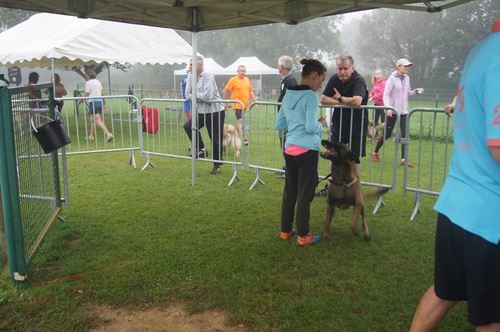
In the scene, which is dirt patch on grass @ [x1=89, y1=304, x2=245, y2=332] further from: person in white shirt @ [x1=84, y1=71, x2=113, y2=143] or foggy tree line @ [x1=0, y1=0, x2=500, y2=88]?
foggy tree line @ [x1=0, y1=0, x2=500, y2=88]

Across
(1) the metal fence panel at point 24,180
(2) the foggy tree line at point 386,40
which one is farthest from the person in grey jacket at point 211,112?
(2) the foggy tree line at point 386,40

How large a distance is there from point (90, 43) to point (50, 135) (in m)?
8.02

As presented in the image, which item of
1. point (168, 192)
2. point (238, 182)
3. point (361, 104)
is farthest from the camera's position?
point (238, 182)

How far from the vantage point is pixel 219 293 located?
11.6 feet

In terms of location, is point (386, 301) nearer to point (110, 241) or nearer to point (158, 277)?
point (158, 277)

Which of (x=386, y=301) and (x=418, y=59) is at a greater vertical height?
(x=418, y=59)

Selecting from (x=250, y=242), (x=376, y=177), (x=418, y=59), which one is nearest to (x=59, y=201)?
(x=250, y=242)

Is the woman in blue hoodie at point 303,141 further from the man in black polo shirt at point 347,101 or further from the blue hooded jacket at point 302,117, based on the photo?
the man in black polo shirt at point 347,101

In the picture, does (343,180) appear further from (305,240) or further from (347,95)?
(347,95)

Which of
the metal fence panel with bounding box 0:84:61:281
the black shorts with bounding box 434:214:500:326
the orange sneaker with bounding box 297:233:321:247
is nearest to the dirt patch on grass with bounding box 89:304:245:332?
the metal fence panel with bounding box 0:84:61:281

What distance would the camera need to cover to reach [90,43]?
11.3 metres

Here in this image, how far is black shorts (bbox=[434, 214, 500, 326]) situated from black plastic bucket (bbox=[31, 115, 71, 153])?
11.3ft

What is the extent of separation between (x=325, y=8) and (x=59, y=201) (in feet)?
12.6

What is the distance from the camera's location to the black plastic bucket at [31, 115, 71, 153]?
401cm
